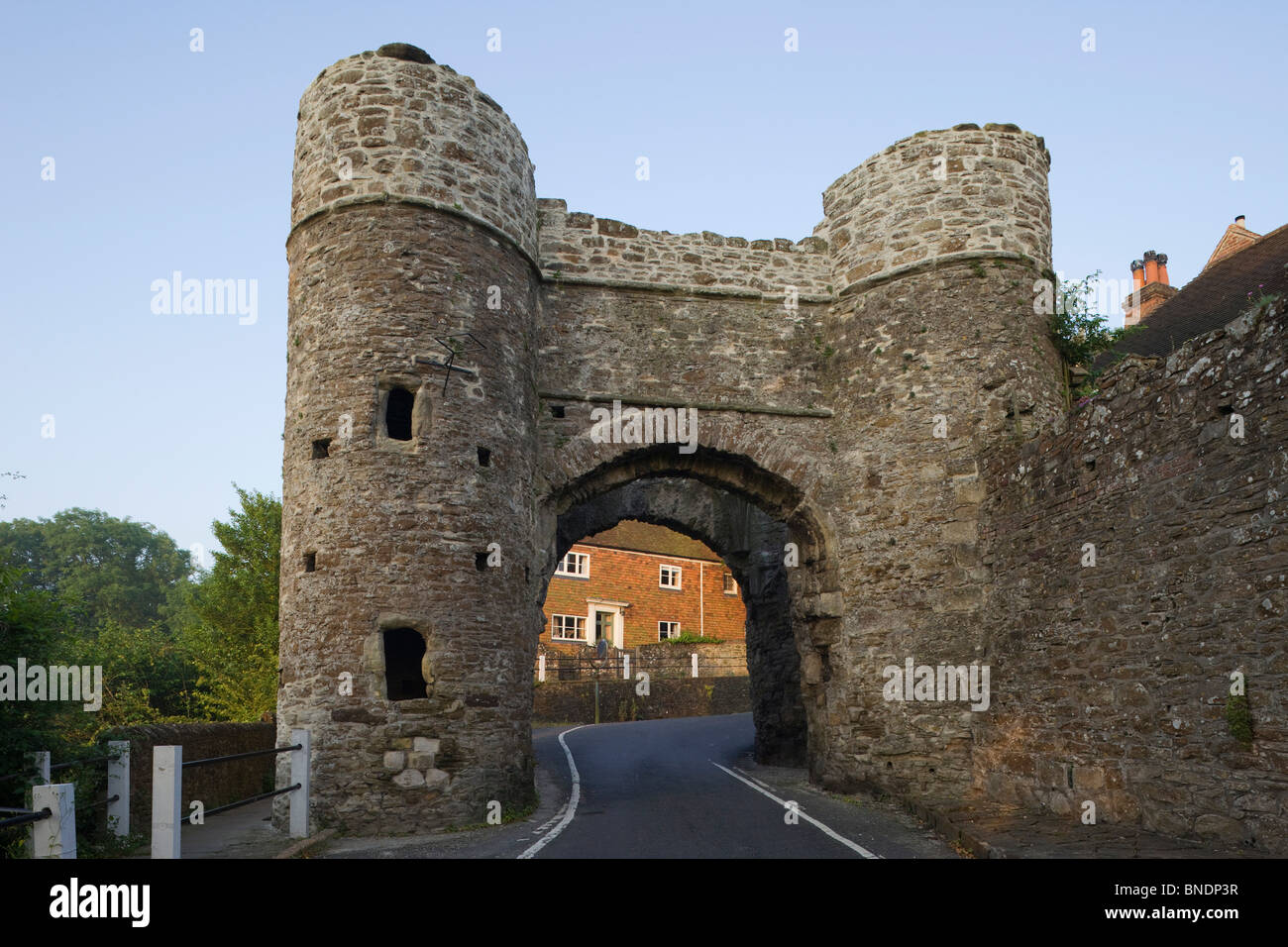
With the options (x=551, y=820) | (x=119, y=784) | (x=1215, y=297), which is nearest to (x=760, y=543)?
(x=551, y=820)

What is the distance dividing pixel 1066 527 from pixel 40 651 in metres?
9.92

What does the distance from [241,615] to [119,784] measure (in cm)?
1510

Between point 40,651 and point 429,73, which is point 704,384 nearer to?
point 429,73

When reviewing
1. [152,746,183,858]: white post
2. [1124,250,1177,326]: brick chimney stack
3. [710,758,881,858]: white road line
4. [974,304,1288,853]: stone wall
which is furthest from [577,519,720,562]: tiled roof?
[152,746,183,858]: white post

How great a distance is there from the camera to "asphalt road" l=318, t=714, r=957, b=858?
9.49m

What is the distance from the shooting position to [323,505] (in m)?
12.3

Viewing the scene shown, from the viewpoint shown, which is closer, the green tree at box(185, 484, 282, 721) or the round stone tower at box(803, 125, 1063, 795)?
the round stone tower at box(803, 125, 1063, 795)

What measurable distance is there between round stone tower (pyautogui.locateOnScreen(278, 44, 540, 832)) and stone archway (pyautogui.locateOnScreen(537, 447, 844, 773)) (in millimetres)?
1802

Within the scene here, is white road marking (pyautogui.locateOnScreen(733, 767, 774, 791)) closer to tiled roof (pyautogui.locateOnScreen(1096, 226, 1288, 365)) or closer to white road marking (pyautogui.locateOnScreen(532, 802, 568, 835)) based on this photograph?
white road marking (pyautogui.locateOnScreen(532, 802, 568, 835))

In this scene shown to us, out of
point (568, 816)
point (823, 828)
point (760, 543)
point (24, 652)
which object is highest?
point (760, 543)

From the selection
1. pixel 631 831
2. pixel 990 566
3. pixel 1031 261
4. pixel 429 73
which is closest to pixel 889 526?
pixel 990 566

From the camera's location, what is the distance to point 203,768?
13422 mm

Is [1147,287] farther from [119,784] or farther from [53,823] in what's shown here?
[53,823]

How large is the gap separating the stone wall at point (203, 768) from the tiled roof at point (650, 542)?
82.3 feet
